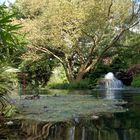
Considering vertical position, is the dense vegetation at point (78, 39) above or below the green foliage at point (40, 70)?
above

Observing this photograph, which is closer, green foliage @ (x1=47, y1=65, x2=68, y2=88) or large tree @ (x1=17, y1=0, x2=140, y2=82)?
large tree @ (x1=17, y1=0, x2=140, y2=82)

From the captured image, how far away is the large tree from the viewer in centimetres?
2030

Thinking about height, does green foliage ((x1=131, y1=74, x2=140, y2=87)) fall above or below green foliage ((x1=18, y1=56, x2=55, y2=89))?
below

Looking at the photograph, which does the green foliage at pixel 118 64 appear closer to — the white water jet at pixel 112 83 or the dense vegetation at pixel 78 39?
the dense vegetation at pixel 78 39

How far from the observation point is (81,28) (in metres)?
20.5

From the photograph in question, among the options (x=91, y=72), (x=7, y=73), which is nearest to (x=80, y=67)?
(x=91, y=72)

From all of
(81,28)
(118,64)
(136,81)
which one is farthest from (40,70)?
(136,81)

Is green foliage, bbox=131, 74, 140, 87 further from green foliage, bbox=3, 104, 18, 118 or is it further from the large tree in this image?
green foliage, bbox=3, 104, 18, 118

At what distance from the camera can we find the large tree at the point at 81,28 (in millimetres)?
20297

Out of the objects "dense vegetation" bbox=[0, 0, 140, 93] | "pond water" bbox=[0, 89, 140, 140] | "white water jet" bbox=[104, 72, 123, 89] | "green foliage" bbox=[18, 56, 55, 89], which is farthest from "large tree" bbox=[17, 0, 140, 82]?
"pond water" bbox=[0, 89, 140, 140]

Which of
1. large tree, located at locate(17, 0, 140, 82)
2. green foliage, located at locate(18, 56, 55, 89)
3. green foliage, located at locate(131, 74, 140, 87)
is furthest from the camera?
green foliage, located at locate(18, 56, 55, 89)

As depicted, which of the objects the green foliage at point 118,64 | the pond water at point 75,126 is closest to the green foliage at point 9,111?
the pond water at point 75,126

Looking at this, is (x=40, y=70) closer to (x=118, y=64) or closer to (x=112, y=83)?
(x=118, y=64)

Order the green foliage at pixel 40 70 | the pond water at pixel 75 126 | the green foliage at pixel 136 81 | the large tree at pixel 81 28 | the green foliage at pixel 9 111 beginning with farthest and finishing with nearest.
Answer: the green foliage at pixel 40 70
the large tree at pixel 81 28
the green foliage at pixel 136 81
the green foliage at pixel 9 111
the pond water at pixel 75 126
